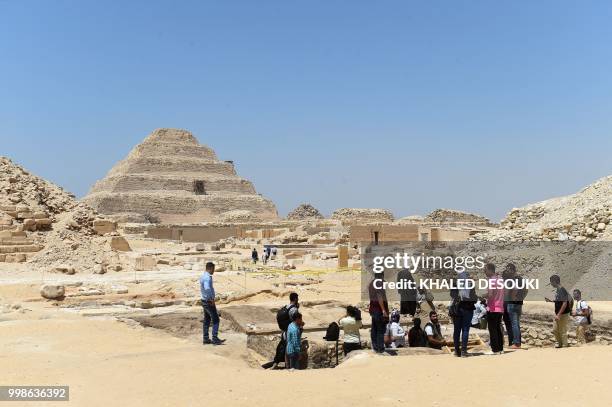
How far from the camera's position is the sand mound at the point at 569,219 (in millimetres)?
14820

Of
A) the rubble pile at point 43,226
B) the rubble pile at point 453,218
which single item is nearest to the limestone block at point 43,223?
the rubble pile at point 43,226

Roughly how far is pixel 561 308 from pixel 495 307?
1032 millimetres

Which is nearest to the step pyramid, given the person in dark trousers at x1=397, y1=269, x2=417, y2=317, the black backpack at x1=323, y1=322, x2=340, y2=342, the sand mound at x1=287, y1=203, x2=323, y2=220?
the sand mound at x1=287, y1=203, x2=323, y2=220

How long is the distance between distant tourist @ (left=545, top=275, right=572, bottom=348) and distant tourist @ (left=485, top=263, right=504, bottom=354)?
889 mm

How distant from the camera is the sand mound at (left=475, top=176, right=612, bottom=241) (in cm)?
1482

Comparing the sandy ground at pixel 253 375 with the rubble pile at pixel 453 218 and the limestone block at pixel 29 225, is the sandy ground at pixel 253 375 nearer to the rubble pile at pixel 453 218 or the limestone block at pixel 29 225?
the limestone block at pixel 29 225

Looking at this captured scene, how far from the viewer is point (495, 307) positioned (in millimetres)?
7410

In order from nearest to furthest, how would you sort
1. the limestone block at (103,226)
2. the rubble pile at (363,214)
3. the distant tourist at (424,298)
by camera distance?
the distant tourist at (424,298)
the limestone block at (103,226)
the rubble pile at (363,214)

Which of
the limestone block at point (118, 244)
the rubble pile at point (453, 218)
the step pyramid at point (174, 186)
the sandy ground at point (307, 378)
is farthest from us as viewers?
the step pyramid at point (174, 186)

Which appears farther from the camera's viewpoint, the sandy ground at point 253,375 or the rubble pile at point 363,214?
the rubble pile at point 363,214

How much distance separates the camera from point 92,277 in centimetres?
1878
